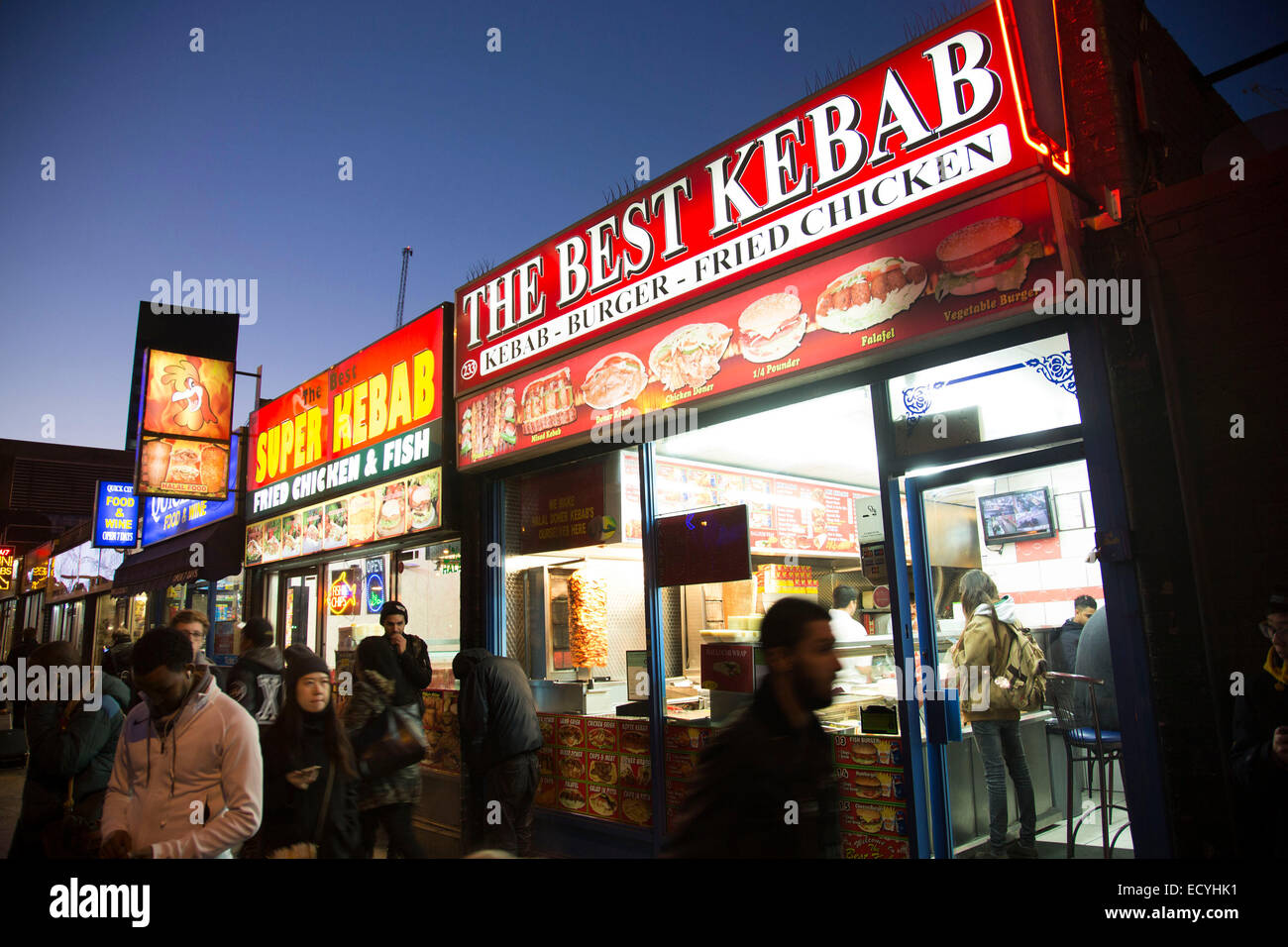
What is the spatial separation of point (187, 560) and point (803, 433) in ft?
41.7

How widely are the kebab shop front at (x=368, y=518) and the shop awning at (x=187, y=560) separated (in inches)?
15.1

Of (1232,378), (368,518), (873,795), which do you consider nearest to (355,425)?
(368,518)

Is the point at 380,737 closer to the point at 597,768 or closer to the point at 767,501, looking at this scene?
the point at 597,768

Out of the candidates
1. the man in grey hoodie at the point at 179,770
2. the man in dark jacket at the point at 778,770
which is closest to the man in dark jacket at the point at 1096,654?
the man in dark jacket at the point at 778,770

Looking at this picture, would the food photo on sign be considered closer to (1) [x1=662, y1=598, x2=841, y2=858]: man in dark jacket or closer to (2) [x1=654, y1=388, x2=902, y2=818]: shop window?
(2) [x1=654, y1=388, x2=902, y2=818]: shop window

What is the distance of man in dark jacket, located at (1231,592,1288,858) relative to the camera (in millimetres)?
3309

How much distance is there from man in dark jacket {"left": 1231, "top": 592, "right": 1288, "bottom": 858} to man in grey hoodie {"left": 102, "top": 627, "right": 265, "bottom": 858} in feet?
14.5

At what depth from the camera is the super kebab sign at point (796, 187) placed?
468cm

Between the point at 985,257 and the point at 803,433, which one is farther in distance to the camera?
the point at 803,433

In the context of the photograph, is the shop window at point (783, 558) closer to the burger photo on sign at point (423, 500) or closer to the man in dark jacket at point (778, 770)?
the man in dark jacket at point (778, 770)

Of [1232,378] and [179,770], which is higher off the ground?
[1232,378]

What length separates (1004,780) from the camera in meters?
5.73

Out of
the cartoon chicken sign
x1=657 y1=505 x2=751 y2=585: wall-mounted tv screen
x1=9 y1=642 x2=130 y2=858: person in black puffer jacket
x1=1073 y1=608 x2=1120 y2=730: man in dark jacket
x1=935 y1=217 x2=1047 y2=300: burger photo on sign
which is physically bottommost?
x1=9 y1=642 x2=130 y2=858: person in black puffer jacket

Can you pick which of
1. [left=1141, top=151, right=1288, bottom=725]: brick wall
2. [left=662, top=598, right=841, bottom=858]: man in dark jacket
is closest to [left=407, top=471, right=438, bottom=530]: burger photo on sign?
[left=662, top=598, right=841, bottom=858]: man in dark jacket
